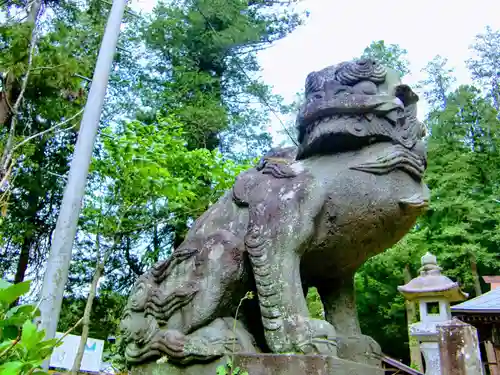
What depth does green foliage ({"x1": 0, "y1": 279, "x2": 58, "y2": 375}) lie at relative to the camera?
1064 millimetres

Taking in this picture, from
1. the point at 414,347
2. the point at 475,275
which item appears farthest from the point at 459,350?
the point at 475,275

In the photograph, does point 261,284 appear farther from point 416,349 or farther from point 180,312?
point 416,349

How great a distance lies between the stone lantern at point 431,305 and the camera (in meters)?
9.46

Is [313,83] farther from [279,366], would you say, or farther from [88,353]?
[88,353]

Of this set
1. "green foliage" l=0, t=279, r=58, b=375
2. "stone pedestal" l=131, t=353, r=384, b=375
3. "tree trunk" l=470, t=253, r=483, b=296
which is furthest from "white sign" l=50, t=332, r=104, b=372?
"tree trunk" l=470, t=253, r=483, b=296

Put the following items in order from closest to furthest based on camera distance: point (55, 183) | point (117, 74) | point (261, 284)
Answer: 1. point (261, 284)
2. point (55, 183)
3. point (117, 74)

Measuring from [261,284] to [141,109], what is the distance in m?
11.8

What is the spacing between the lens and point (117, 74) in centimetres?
1451

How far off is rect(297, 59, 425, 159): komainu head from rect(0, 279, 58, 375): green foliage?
5.61 ft

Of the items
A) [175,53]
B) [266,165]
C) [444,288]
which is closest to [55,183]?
[175,53]

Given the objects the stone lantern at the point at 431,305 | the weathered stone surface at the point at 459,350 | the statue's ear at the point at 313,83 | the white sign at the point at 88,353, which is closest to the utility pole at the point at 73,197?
the statue's ear at the point at 313,83

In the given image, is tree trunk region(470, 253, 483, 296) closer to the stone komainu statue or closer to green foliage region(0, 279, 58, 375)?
the stone komainu statue

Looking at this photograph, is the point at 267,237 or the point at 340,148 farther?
the point at 340,148

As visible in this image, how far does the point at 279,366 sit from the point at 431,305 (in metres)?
8.93
